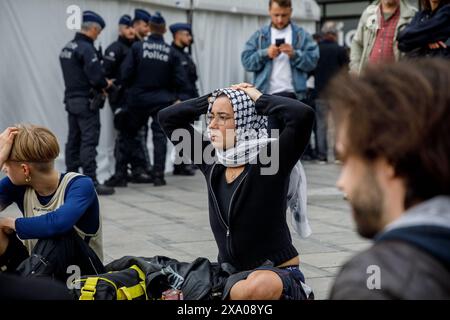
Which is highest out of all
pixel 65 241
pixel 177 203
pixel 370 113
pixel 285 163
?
pixel 370 113

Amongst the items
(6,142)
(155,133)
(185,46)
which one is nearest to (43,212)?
(6,142)

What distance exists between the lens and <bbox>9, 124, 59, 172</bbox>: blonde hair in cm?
422

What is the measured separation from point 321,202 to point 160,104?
8.22ft

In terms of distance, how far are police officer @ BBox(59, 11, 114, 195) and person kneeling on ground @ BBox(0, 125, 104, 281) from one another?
15.1 feet

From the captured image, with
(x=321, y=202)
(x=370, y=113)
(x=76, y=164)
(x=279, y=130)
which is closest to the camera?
(x=370, y=113)

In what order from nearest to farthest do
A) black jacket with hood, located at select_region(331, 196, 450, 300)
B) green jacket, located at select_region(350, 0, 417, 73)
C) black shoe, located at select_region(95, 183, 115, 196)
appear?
black jacket with hood, located at select_region(331, 196, 450, 300) < green jacket, located at select_region(350, 0, 417, 73) < black shoe, located at select_region(95, 183, 115, 196)

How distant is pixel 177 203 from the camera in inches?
336

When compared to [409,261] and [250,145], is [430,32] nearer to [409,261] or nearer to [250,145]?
[250,145]

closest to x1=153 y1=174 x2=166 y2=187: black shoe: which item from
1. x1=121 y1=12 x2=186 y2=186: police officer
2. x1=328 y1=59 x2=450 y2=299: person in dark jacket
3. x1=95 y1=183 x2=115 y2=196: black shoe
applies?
x1=121 y1=12 x2=186 y2=186: police officer

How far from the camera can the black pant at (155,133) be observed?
9914 millimetres

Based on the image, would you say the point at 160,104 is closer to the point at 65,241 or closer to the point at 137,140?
the point at 137,140

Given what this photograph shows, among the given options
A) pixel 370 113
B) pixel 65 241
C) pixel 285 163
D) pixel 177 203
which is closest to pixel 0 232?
pixel 65 241

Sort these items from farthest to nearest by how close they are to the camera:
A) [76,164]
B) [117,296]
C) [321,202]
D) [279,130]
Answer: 1. [76,164]
2. [321,202]
3. [279,130]
4. [117,296]

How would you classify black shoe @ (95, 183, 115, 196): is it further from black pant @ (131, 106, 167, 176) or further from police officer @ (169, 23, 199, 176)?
police officer @ (169, 23, 199, 176)
